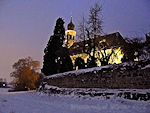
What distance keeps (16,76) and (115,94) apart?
32.8 metres

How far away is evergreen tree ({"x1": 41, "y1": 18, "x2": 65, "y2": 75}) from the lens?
23.1 meters

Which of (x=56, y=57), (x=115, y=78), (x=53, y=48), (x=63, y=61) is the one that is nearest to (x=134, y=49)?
(x=115, y=78)

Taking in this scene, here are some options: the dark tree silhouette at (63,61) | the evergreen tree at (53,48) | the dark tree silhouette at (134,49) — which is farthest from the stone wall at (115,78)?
the evergreen tree at (53,48)

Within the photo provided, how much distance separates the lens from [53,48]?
24156 mm

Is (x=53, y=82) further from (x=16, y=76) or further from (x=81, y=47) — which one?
(x=16, y=76)

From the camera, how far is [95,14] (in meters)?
21.4

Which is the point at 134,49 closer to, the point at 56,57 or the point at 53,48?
the point at 56,57

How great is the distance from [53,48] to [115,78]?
1576 cm

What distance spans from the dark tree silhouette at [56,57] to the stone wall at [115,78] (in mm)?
8069

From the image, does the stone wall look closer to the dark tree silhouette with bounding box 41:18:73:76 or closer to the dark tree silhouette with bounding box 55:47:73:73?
the dark tree silhouette with bounding box 55:47:73:73

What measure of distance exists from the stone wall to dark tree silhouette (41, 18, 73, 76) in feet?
26.5

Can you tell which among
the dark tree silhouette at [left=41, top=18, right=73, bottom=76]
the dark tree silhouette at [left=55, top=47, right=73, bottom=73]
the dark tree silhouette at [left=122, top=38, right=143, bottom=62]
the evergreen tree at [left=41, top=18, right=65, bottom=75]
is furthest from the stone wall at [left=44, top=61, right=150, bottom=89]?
the evergreen tree at [left=41, top=18, right=65, bottom=75]

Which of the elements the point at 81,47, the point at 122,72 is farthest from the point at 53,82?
the point at 122,72

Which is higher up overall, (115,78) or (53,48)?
(53,48)
